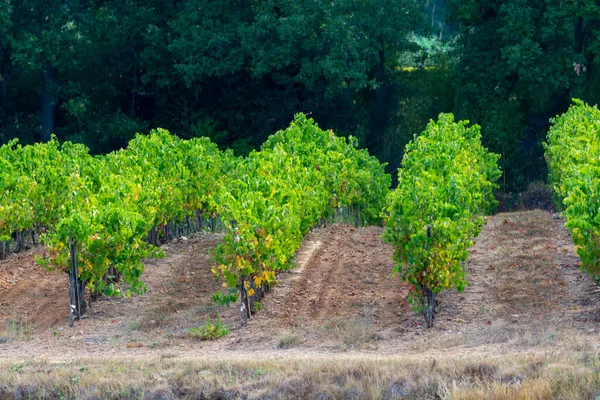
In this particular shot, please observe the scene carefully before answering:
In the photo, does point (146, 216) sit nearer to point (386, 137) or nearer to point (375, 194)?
point (375, 194)

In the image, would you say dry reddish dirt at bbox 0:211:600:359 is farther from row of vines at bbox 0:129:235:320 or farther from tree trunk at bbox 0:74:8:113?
tree trunk at bbox 0:74:8:113

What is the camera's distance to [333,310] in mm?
14531

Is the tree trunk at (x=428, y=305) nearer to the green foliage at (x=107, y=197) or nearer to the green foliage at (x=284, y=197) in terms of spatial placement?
the green foliage at (x=284, y=197)

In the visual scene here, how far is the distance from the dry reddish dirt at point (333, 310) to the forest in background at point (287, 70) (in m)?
13.9

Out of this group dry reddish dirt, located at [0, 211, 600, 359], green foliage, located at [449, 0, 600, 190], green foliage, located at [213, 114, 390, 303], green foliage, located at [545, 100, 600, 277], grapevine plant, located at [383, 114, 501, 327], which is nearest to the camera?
dry reddish dirt, located at [0, 211, 600, 359]

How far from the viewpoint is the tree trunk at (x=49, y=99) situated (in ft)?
111

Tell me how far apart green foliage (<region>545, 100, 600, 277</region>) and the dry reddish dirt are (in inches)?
33.7

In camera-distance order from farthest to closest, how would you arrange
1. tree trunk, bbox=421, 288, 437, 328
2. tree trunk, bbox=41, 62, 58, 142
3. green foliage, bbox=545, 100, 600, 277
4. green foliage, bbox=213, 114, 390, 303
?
tree trunk, bbox=41, 62, 58, 142, green foliage, bbox=213, 114, 390, 303, tree trunk, bbox=421, 288, 437, 328, green foliage, bbox=545, 100, 600, 277

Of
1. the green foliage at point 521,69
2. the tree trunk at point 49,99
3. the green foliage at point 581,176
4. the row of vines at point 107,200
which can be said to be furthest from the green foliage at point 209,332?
the tree trunk at point 49,99

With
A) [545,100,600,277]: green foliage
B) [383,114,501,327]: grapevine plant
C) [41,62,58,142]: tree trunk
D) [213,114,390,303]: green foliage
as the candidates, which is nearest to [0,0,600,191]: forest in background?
[41,62,58,142]: tree trunk

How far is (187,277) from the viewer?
1683cm

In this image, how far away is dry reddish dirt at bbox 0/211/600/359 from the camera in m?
12.8

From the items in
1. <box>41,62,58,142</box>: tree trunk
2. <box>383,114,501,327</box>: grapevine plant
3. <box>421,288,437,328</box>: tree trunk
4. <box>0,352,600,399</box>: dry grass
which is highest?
<box>41,62,58,142</box>: tree trunk

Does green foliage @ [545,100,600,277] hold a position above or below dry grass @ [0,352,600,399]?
above
